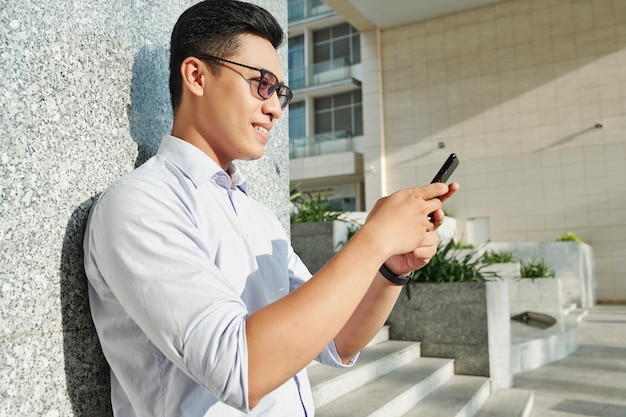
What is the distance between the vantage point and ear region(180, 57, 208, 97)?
1311 mm

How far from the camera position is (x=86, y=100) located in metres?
1.42

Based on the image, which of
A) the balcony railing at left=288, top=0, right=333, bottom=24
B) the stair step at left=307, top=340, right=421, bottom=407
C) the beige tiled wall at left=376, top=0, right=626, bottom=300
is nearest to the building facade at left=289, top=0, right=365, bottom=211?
the balcony railing at left=288, top=0, right=333, bottom=24

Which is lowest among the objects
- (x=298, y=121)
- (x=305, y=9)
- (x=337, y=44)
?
Result: (x=298, y=121)

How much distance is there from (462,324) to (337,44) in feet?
74.6

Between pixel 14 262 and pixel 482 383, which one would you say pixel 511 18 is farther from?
pixel 14 262

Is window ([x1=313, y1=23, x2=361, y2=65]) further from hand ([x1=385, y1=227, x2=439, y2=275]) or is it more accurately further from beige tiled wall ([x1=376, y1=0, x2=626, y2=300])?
hand ([x1=385, y1=227, x2=439, y2=275])

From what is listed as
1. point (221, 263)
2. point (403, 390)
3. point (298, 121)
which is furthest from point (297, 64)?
point (221, 263)

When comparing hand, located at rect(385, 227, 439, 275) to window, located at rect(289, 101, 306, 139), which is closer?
hand, located at rect(385, 227, 439, 275)

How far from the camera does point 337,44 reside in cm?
2642

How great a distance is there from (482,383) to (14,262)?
4.92m

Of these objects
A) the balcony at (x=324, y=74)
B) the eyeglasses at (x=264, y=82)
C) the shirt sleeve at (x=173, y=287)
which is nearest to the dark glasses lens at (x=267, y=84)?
the eyeglasses at (x=264, y=82)

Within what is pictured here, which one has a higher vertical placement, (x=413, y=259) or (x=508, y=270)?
(x=413, y=259)

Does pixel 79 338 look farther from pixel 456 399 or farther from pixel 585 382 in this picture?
pixel 585 382

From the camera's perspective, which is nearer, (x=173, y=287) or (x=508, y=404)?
(x=173, y=287)
